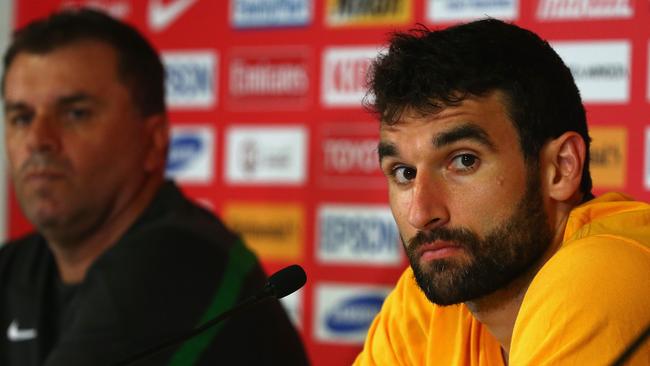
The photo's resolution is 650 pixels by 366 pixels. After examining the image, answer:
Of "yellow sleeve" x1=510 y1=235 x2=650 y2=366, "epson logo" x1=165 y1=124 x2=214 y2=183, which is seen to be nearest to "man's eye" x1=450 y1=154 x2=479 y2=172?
"yellow sleeve" x1=510 y1=235 x2=650 y2=366

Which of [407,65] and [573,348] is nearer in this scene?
[573,348]

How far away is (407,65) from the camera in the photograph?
113cm

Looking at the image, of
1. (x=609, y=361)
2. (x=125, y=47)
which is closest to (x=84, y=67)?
(x=125, y=47)

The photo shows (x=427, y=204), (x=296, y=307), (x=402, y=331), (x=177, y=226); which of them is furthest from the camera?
(x=296, y=307)

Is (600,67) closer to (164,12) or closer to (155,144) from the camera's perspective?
(155,144)

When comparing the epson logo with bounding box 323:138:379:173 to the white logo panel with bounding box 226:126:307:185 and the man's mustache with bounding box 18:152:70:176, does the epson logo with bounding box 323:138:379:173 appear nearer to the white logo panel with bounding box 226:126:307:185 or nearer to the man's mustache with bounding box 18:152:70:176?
the white logo panel with bounding box 226:126:307:185

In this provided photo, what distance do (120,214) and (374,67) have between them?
806 millimetres

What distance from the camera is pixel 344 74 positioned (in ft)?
7.25

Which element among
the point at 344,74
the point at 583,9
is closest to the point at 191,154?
the point at 344,74

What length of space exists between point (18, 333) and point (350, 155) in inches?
32.2

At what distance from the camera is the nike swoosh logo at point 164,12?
2443mm

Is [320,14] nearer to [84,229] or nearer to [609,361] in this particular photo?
[84,229]

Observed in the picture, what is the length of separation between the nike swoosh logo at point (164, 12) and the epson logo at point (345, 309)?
765 millimetres

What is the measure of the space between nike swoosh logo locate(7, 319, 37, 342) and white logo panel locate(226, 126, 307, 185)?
730 millimetres
